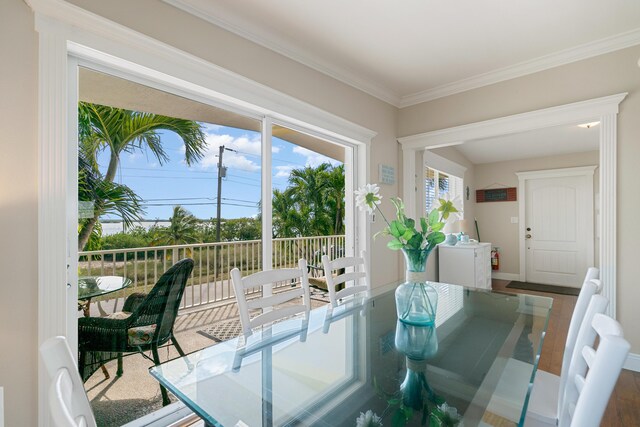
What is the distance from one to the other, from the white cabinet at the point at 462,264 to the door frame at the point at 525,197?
205 centimetres

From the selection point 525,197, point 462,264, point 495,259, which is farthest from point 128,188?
point 525,197

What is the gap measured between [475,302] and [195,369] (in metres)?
1.72

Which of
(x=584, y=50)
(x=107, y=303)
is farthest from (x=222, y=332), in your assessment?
(x=584, y=50)

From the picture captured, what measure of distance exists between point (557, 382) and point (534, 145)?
5139mm

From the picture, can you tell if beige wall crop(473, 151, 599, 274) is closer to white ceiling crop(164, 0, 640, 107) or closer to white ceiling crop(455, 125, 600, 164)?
white ceiling crop(455, 125, 600, 164)

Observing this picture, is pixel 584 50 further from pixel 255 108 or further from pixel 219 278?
pixel 219 278

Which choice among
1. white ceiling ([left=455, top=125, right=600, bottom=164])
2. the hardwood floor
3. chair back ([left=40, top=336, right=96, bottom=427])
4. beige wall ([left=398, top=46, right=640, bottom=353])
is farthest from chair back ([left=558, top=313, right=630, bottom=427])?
white ceiling ([left=455, top=125, right=600, bottom=164])

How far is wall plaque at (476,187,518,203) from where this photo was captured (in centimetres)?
649

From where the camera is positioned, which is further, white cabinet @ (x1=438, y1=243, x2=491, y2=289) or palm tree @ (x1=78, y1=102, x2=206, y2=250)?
white cabinet @ (x1=438, y1=243, x2=491, y2=289)

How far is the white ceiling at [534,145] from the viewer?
481cm

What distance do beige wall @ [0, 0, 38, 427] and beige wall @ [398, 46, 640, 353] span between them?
365 centimetres

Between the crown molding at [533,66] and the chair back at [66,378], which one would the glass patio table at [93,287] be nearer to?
the chair back at [66,378]

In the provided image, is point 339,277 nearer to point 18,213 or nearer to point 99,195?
point 99,195

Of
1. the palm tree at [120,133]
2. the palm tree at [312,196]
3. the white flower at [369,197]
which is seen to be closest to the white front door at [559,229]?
the palm tree at [312,196]
